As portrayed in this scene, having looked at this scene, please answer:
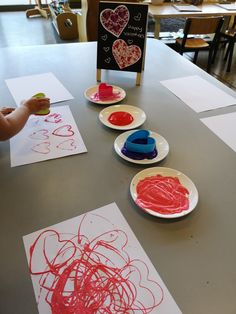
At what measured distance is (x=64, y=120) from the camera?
2.92 ft

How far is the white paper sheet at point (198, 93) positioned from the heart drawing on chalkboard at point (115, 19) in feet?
0.98

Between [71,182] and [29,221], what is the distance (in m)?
0.15

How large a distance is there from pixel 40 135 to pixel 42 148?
2.8 inches

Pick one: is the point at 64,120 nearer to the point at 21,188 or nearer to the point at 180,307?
the point at 21,188

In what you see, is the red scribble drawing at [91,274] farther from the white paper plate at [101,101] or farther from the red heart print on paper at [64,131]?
the white paper plate at [101,101]

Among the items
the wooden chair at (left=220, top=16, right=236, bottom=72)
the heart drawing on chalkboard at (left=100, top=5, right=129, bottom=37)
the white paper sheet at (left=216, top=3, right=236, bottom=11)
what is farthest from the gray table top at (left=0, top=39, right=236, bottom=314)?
the white paper sheet at (left=216, top=3, right=236, bottom=11)

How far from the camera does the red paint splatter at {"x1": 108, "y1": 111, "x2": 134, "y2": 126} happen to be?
0.88 metres

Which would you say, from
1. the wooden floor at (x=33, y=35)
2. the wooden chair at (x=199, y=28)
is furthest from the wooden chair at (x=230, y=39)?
the wooden chair at (x=199, y=28)

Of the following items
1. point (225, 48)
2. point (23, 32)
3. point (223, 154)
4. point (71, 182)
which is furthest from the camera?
point (23, 32)

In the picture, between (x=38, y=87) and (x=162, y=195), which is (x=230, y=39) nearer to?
(x=38, y=87)

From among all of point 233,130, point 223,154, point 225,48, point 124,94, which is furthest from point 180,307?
point 225,48

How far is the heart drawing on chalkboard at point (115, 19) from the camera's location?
39.1 inches

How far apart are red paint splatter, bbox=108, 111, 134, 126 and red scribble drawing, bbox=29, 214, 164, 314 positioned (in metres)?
0.42

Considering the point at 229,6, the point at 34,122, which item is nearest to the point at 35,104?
the point at 34,122
